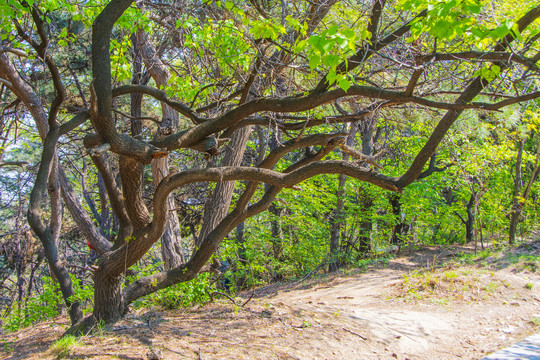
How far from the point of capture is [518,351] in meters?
4.42

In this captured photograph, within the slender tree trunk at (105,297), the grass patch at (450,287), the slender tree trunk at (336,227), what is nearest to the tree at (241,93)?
the slender tree trunk at (105,297)

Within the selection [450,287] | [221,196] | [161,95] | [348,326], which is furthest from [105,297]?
[450,287]

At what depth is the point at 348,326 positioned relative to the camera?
5.00 m

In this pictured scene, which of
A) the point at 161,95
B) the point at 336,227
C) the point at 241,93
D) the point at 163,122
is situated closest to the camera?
the point at 161,95

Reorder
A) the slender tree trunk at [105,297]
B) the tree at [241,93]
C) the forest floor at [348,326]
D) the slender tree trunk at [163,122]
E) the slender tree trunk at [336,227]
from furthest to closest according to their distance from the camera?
the slender tree trunk at [336,227] < the slender tree trunk at [163,122] < the slender tree trunk at [105,297] < the forest floor at [348,326] < the tree at [241,93]

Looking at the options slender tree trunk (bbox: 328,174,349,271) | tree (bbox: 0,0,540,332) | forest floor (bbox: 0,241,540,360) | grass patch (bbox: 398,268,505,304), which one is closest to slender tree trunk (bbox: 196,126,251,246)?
tree (bbox: 0,0,540,332)

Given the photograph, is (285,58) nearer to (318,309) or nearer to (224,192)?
(224,192)

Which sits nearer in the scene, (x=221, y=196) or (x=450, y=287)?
(x=450, y=287)

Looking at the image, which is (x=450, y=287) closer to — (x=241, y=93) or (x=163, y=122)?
(x=241, y=93)

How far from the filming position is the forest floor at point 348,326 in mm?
4176

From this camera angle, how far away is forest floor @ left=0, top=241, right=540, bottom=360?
4.18 metres

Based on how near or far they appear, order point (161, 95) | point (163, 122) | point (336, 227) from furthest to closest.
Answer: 1. point (336, 227)
2. point (163, 122)
3. point (161, 95)

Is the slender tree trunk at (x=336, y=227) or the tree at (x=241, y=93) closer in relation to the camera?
the tree at (x=241, y=93)

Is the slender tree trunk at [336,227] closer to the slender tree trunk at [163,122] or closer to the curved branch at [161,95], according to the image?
the slender tree trunk at [163,122]
